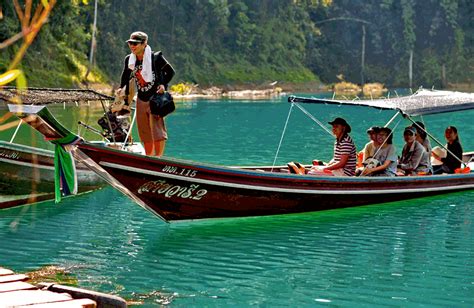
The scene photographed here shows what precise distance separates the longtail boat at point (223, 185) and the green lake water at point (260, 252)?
0.31 meters

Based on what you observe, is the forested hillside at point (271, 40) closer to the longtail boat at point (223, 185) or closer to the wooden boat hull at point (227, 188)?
the longtail boat at point (223, 185)

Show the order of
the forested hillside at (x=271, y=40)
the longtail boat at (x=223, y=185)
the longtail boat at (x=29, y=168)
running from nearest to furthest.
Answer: the longtail boat at (x=223, y=185) < the longtail boat at (x=29, y=168) < the forested hillside at (x=271, y=40)

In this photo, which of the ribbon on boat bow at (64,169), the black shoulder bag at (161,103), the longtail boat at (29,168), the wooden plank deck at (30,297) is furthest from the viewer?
the longtail boat at (29,168)

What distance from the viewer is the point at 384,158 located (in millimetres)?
16688

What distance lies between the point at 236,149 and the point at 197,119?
56.3 feet

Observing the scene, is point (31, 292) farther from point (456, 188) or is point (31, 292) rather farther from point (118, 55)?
point (118, 55)

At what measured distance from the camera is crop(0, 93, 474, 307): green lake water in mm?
10539

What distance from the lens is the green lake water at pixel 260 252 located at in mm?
10539

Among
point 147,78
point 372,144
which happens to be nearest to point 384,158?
point 372,144

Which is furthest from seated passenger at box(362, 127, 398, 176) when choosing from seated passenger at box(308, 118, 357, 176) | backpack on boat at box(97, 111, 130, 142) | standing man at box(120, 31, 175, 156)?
backpack on boat at box(97, 111, 130, 142)

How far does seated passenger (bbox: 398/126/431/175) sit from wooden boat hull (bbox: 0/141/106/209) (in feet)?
23.3

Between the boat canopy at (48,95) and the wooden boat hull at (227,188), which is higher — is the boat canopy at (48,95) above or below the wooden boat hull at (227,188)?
above

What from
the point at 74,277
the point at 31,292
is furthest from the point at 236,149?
the point at 31,292

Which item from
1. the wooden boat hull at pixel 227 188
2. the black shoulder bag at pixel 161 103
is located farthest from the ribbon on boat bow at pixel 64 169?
the black shoulder bag at pixel 161 103
